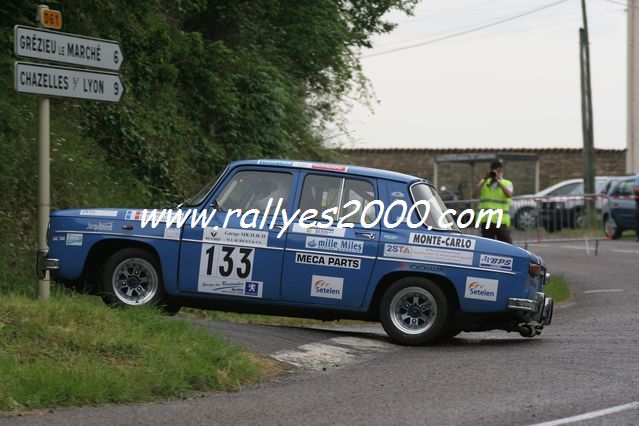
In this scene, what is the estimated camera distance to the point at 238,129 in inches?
845

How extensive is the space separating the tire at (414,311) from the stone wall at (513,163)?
111 ft

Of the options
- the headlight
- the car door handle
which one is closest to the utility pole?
the headlight

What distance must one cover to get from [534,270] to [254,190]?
2861 mm

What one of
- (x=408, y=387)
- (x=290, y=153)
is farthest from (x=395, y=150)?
(x=408, y=387)

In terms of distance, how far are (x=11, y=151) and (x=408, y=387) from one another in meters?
8.11

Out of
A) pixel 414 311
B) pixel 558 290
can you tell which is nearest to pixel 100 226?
pixel 414 311

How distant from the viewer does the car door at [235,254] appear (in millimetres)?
11711

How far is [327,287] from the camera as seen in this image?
459 inches

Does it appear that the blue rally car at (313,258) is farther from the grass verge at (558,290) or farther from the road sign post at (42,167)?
the grass verge at (558,290)

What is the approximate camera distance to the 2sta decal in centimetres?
1174

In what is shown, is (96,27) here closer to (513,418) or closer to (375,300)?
(375,300)

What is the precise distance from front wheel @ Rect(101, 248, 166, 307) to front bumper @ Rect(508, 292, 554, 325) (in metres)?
3.41

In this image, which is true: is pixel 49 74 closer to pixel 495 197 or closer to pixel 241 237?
pixel 241 237

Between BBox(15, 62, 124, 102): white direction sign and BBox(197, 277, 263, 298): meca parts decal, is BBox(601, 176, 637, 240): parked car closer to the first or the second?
BBox(197, 277, 263, 298): meca parts decal
